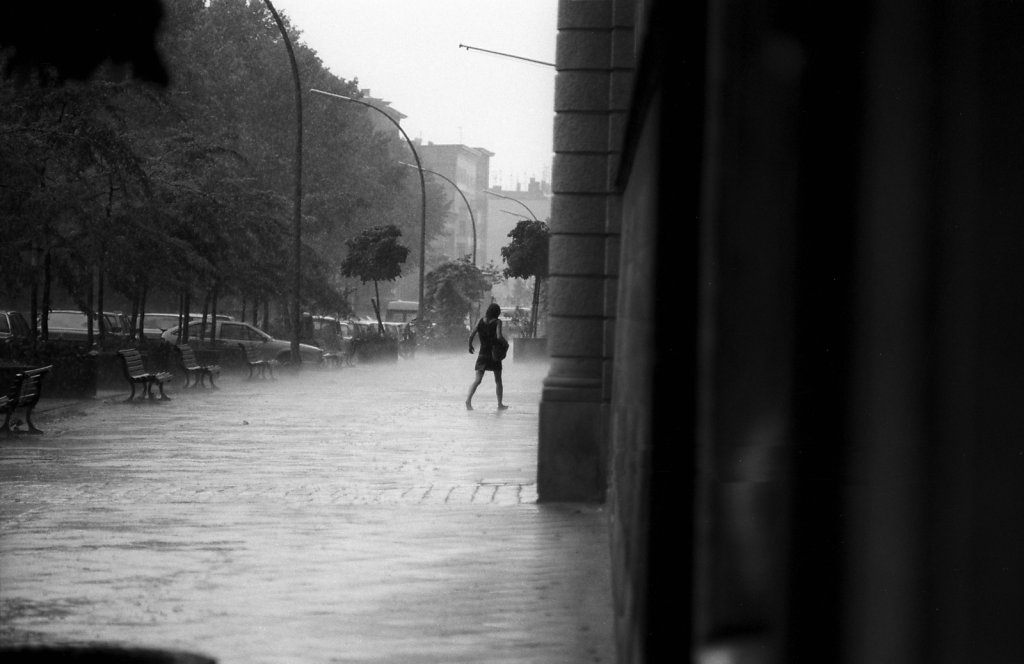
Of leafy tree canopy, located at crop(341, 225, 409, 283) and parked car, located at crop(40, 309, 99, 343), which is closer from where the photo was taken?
parked car, located at crop(40, 309, 99, 343)

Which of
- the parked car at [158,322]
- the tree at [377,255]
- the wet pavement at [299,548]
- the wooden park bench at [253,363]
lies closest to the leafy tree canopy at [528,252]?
the tree at [377,255]

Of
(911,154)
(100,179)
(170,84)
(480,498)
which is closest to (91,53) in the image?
(170,84)

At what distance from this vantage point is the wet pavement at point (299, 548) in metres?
6.35

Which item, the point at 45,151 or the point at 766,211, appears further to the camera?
the point at 45,151

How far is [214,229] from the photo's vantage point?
2959 cm

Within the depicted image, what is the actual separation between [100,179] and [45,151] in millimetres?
3408

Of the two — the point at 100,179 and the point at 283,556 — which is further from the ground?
the point at 100,179

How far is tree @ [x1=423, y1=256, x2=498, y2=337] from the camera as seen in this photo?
57406 millimetres

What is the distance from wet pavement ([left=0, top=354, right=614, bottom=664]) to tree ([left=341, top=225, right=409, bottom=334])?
107 feet

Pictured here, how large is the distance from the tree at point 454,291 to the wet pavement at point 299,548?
3859 centimetres

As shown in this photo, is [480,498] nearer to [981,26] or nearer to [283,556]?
[283,556]

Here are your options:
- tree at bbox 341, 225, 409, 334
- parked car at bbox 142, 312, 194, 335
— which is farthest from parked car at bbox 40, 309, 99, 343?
tree at bbox 341, 225, 409, 334

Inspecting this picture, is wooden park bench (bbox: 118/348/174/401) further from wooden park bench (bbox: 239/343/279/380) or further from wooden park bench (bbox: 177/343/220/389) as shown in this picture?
wooden park bench (bbox: 239/343/279/380)

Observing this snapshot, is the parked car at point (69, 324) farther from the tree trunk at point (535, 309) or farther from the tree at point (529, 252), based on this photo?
the tree trunk at point (535, 309)
